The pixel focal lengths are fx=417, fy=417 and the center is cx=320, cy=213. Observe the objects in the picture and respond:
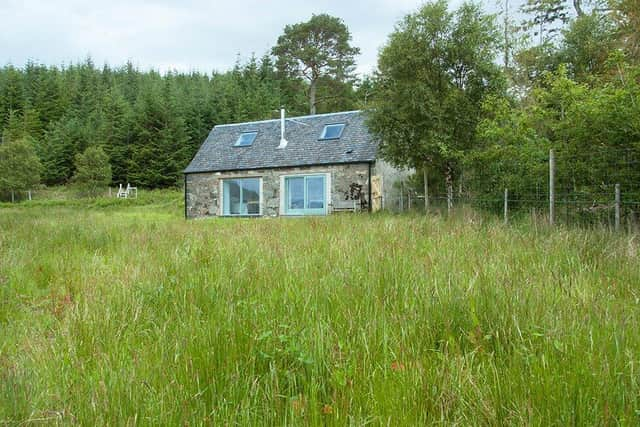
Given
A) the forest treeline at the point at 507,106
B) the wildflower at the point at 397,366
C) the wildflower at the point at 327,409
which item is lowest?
the wildflower at the point at 327,409

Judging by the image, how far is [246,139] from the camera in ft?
66.3

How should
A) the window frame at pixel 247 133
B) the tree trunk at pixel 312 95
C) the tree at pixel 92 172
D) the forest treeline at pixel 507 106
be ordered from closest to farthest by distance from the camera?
the forest treeline at pixel 507 106 < the window frame at pixel 247 133 < the tree at pixel 92 172 < the tree trunk at pixel 312 95

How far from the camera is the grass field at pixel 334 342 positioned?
5.00 ft

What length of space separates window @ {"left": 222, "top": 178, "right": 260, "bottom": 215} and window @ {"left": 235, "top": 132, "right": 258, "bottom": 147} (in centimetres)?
195

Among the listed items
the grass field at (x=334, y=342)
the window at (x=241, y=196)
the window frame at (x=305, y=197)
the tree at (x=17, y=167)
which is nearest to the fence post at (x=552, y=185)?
the grass field at (x=334, y=342)

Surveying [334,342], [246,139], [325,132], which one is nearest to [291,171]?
[325,132]

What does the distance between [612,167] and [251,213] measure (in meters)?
14.4

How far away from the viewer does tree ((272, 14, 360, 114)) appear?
31719mm

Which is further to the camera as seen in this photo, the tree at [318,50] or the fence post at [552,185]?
the tree at [318,50]

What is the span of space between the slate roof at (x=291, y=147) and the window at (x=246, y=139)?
196 mm

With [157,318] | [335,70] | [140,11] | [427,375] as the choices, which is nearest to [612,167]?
[427,375]

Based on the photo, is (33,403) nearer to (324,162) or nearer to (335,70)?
(324,162)

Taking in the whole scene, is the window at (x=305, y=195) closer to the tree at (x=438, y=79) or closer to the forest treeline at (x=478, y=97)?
the forest treeline at (x=478, y=97)

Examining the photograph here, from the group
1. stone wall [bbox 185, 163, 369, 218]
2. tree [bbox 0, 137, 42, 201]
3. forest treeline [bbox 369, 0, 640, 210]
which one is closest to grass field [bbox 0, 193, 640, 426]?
forest treeline [bbox 369, 0, 640, 210]
